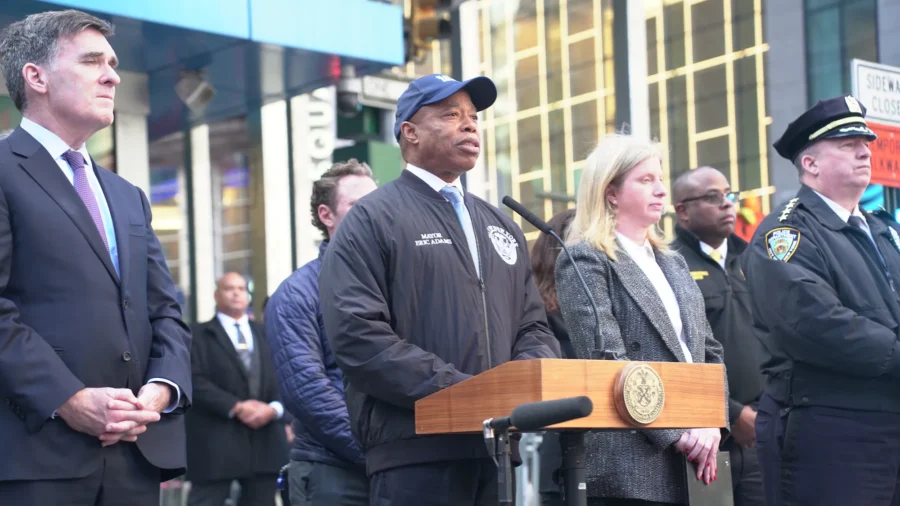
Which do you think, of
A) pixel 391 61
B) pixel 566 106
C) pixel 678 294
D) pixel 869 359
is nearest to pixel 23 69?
pixel 678 294

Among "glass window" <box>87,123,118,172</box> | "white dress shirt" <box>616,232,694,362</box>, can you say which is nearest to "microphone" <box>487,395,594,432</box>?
"white dress shirt" <box>616,232,694,362</box>

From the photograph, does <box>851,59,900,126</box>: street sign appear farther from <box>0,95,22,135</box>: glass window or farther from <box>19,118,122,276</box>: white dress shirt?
<box>0,95,22,135</box>: glass window

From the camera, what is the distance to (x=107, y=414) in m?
3.40

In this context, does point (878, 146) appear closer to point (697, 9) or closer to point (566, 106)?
point (697, 9)

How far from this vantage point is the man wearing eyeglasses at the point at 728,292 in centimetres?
556

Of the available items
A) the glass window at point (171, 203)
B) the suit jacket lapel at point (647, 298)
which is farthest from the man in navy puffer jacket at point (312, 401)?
the glass window at point (171, 203)

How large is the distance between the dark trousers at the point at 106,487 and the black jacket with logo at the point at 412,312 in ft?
2.15

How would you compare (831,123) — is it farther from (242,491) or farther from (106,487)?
(242,491)

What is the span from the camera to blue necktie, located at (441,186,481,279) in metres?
4.05

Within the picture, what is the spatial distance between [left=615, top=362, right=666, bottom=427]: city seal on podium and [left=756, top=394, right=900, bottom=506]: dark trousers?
166 centimetres

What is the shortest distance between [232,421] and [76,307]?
16.9ft

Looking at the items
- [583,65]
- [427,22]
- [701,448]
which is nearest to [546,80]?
[583,65]

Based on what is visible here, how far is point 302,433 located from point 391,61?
4.60m

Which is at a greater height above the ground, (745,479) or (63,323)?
(63,323)
